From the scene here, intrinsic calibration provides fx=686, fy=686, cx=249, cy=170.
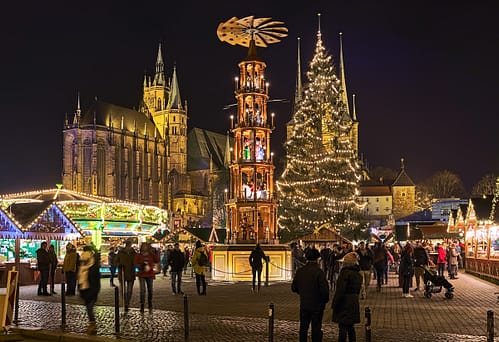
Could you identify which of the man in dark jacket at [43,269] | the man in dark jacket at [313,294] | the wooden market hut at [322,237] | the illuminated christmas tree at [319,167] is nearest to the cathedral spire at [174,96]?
the illuminated christmas tree at [319,167]

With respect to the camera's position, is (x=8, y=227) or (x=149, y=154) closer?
(x=8, y=227)

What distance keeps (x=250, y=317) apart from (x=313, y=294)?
5.93m

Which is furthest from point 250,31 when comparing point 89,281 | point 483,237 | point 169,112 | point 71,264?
point 169,112

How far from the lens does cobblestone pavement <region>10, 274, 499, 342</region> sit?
12.3 metres

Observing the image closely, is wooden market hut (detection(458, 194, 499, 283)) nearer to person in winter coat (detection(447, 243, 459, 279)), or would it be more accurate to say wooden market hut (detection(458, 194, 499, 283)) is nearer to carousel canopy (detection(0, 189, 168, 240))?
person in winter coat (detection(447, 243, 459, 279))

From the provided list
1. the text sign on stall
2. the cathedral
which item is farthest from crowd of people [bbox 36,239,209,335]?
the cathedral

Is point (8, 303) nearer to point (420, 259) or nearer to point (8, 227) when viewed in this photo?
point (420, 259)

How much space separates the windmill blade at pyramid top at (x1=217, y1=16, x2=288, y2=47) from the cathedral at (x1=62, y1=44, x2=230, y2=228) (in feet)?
219

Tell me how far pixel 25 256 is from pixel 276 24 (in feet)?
50.1

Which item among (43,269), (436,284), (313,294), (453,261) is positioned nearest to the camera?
(313,294)

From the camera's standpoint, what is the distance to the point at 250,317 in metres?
15.2

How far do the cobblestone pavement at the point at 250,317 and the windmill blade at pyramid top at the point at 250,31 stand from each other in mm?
12925

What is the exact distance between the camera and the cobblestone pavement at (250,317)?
40.4 ft

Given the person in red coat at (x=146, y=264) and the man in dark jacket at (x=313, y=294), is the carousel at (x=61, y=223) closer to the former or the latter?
the person in red coat at (x=146, y=264)
